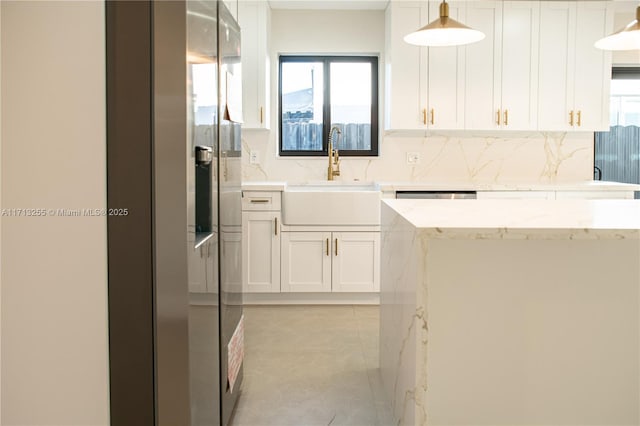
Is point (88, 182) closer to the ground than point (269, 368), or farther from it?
farther from it

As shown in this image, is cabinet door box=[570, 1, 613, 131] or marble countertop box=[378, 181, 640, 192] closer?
marble countertop box=[378, 181, 640, 192]

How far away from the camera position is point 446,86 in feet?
14.1

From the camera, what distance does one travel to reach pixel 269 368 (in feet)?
9.53

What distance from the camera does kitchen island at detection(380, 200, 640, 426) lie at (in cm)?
189

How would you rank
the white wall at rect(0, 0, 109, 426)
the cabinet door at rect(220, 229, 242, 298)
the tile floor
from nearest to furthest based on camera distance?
the white wall at rect(0, 0, 109, 426) < the cabinet door at rect(220, 229, 242, 298) < the tile floor

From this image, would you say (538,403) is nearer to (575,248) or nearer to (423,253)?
(575,248)

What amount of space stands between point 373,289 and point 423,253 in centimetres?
246

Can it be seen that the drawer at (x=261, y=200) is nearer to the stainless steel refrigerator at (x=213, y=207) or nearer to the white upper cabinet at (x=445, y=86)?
the white upper cabinet at (x=445, y=86)

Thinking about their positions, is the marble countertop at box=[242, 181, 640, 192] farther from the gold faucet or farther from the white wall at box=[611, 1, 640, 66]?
the white wall at box=[611, 1, 640, 66]

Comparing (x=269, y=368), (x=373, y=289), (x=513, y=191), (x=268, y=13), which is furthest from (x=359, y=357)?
(x=268, y=13)

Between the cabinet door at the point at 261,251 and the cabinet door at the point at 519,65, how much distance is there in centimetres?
202

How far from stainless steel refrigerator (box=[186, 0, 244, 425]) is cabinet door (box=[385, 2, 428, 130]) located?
Answer: 2178 millimetres

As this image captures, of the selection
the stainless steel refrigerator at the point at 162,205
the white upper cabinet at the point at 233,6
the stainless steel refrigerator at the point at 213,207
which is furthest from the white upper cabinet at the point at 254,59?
the stainless steel refrigerator at the point at 162,205

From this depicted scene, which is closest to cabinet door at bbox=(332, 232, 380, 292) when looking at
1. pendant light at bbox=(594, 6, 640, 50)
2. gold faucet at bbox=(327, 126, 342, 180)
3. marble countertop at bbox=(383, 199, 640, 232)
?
gold faucet at bbox=(327, 126, 342, 180)
